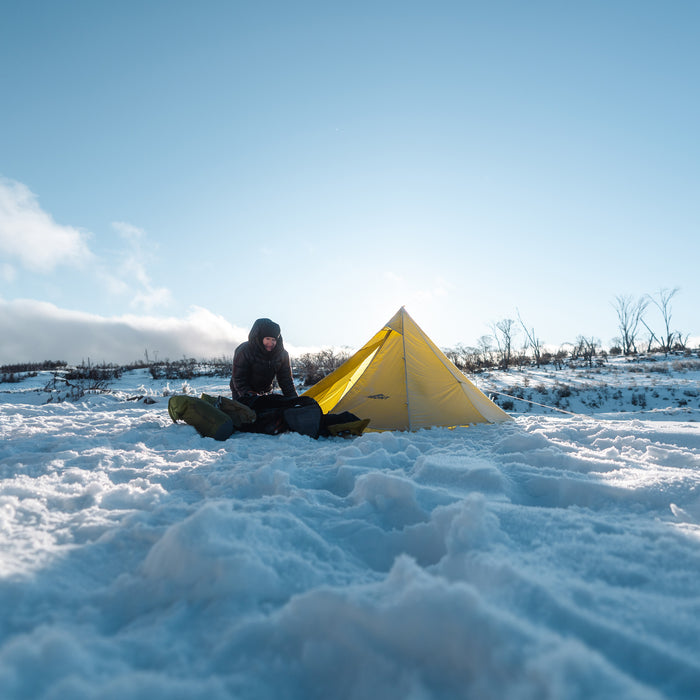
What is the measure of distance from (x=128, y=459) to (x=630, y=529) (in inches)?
120

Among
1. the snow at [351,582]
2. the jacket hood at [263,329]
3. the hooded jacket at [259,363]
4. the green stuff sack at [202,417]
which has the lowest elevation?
the snow at [351,582]

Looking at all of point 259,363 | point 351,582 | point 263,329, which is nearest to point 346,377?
point 259,363

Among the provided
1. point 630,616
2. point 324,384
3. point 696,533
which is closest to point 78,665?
point 630,616

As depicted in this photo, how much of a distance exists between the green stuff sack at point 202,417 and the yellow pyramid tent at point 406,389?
4.86 ft

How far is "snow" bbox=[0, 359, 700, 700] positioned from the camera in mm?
816

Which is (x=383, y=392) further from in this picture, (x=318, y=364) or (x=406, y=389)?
(x=318, y=364)

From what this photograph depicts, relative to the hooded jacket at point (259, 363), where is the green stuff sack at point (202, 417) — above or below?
below

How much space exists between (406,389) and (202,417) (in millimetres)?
2348

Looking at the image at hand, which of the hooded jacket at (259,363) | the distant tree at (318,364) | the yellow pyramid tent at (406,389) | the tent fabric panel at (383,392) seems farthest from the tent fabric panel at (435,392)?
the distant tree at (318,364)

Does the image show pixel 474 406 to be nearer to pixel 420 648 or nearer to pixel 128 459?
pixel 128 459

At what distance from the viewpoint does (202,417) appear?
3818 mm

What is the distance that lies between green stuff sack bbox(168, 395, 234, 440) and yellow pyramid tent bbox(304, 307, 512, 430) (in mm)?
1481

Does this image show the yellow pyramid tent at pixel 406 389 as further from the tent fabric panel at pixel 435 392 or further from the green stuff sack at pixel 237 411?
the green stuff sack at pixel 237 411

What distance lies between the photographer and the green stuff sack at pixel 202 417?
367 centimetres
